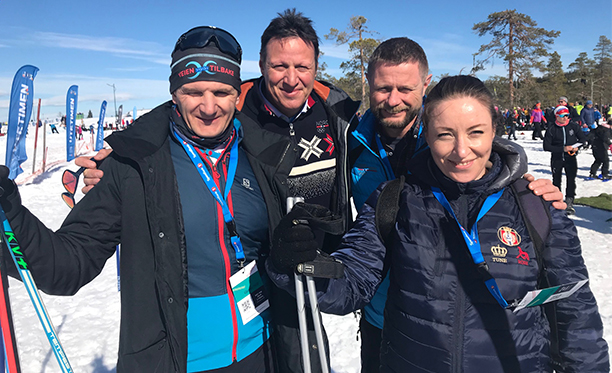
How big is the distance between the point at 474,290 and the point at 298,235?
711 mm

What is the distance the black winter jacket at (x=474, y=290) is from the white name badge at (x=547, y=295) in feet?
0.21

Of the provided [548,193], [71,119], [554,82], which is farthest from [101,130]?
[554,82]

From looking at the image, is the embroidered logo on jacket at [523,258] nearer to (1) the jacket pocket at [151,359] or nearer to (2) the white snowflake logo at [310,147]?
(2) the white snowflake logo at [310,147]

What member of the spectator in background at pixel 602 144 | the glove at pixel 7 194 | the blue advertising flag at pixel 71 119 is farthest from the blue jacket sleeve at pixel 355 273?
the blue advertising flag at pixel 71 119

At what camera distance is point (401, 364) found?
1535 millimetres

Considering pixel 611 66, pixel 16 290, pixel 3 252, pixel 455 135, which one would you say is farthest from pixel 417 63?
pixel 611 66

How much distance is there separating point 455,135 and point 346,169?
972 mm

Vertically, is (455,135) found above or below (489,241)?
above

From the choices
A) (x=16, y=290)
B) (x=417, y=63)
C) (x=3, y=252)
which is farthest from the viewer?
(x=16, y=290)

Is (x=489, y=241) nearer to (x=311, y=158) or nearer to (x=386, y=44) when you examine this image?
(x=311, y=158)

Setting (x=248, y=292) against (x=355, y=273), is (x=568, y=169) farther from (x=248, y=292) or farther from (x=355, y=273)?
(x=248, y=292)

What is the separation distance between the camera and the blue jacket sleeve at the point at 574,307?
1.40m

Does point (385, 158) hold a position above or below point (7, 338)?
above

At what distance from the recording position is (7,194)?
138cm
